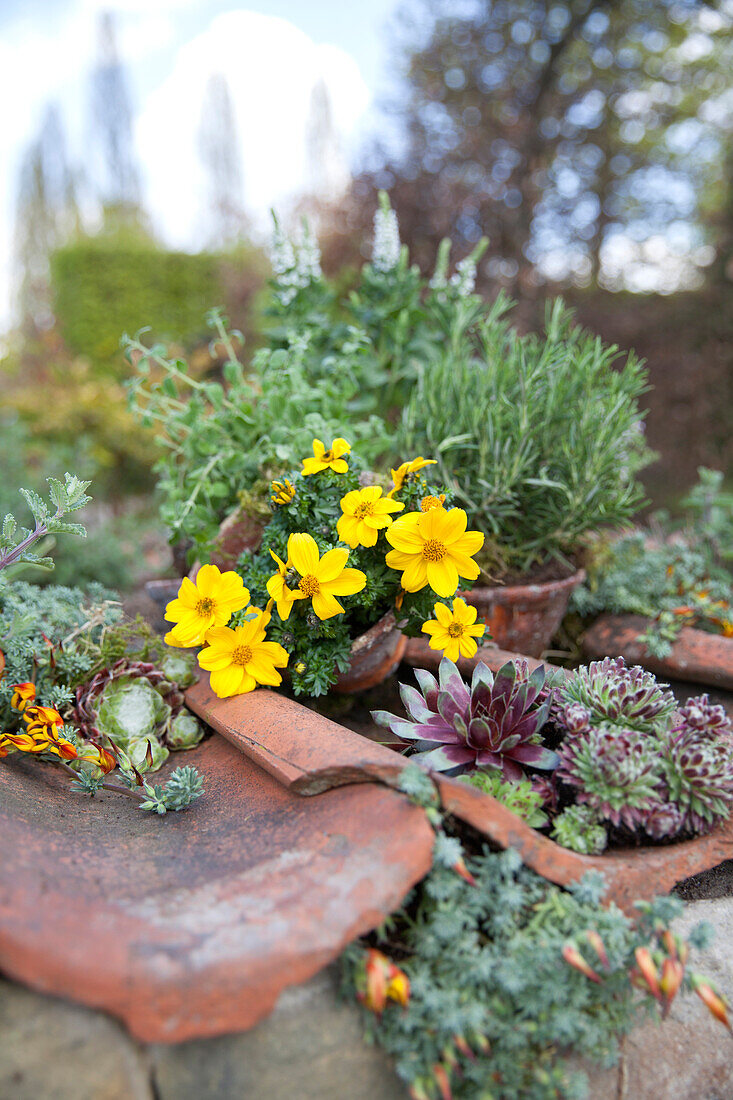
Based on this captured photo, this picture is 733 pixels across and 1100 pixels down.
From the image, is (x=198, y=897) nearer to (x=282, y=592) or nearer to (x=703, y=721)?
(x=282, y=592)

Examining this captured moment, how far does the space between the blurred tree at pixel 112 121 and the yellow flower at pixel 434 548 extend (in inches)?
664

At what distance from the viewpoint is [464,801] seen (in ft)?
3.50

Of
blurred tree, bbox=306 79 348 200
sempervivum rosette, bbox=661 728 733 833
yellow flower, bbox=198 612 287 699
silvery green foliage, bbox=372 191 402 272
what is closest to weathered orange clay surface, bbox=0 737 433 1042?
yellow flower, bbox=198 612 287 699

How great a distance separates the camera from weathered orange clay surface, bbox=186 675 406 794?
3.76 ft

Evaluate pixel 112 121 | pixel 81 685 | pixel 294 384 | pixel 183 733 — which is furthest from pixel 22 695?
pixel 112 121

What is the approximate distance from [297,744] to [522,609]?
0.93m

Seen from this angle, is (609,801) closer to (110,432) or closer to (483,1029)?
(483,1029)

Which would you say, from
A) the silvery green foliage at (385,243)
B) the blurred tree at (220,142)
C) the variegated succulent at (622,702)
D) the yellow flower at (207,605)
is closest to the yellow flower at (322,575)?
the yellow flower at (207,605)

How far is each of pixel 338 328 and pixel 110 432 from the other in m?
2.60

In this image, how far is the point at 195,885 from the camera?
3.33 feet

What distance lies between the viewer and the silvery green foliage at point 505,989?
919 millimetres

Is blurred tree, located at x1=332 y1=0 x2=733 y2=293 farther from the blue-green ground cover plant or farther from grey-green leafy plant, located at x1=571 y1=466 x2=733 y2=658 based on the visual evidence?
the blue-green ground cover plant

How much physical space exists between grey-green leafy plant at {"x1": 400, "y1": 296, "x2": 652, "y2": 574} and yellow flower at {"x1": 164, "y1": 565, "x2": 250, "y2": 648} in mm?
764

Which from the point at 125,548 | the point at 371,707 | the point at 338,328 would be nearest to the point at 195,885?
the point at 371,707
